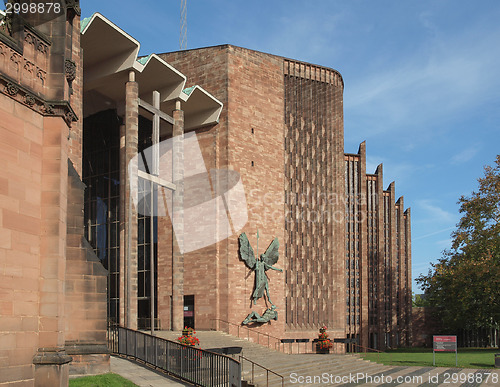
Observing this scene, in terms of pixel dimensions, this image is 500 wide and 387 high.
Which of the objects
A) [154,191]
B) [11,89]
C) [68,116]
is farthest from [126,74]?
[11,89]

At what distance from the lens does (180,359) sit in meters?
17.7

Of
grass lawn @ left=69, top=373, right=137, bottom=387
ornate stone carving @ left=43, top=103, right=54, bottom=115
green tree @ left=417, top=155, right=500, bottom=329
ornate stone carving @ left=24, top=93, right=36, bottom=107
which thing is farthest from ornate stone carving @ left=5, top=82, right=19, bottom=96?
green tree @ left=417, top=155, right=500, bottom=329

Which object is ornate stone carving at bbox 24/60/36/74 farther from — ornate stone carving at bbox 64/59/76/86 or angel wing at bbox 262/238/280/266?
angel wing at bbox 262/238/280/266

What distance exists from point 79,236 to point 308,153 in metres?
28.8

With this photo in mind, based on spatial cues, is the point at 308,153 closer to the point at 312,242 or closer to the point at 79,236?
the point at 312,242

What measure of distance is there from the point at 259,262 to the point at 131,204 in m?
10.3

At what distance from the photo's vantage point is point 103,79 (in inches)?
1178

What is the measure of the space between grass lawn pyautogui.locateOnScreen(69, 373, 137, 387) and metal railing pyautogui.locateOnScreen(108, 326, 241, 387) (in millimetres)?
2381

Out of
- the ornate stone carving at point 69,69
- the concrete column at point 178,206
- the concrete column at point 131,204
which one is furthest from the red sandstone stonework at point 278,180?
the ornate stone carving at point 69,69

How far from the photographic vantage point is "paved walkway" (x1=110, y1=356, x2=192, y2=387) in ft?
53.2

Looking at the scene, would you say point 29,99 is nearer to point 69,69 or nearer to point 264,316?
point 69,69

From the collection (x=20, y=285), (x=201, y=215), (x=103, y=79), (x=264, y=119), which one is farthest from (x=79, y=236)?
(x=264, y=119)

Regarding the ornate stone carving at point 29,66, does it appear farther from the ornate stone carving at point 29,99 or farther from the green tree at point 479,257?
the green tree at point 479,257

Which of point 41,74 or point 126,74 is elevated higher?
point 126,74
